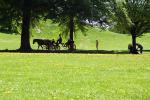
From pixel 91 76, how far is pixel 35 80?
3385 millimetres

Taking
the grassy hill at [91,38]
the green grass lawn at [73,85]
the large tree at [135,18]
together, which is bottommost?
the green grass lawn at [73,85]

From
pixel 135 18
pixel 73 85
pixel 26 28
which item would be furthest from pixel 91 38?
pixel 73 85

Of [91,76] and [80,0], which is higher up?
[80,0]

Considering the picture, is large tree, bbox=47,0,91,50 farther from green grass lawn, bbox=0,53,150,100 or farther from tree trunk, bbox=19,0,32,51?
green grass lawn, bbox=0,53,150,100

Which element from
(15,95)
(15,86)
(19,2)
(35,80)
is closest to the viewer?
(15,95)

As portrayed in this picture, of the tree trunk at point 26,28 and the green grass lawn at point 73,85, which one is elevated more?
the tree trunk at point 26,28

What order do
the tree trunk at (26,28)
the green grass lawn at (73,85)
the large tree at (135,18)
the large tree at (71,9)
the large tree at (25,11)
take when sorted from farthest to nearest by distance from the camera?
the large tree at (135,18) → the large tree at (71,9) → the tree trunk at (26,28) → the large tree at (25,11) → the green grass lawn at (73,85)

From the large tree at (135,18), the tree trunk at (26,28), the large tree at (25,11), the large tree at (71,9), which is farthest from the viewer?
the large tree at (135,18)

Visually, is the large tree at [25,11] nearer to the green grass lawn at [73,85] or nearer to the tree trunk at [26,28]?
the tree trunk at [26,28]

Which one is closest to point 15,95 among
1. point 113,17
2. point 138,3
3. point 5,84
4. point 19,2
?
point 5,84

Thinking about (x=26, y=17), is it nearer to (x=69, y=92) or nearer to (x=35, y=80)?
(x=35, y=80)

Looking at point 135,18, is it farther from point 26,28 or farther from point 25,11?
point 25,11

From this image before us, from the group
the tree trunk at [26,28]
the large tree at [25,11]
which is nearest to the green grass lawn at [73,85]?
the large tree at [25,11]

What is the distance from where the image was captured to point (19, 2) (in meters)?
54.1
